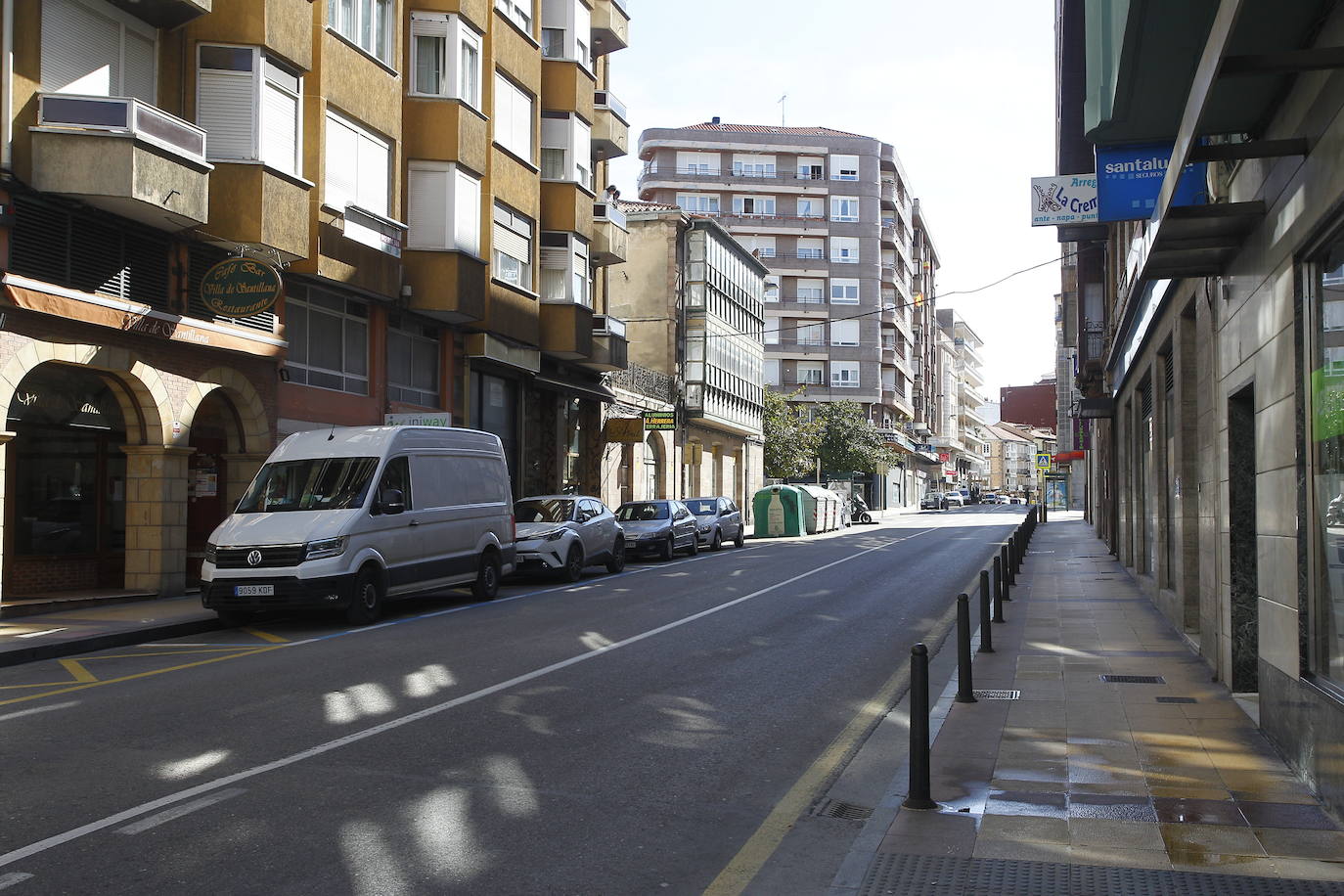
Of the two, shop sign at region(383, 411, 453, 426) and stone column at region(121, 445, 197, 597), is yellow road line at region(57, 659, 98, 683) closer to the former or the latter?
stone column at region(121, 445, 197, 597)

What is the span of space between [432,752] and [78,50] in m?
12.5

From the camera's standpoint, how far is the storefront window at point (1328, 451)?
5668 mm

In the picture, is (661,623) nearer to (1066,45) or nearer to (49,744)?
(49,744)

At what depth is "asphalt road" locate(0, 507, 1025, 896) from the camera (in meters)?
4.98

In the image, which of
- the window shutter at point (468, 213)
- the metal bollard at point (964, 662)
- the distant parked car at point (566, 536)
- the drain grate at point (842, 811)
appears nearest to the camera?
the drain grate at point (842, 811)

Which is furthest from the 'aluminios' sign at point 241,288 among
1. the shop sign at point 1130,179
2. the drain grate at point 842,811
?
the drain grate at point 842,811

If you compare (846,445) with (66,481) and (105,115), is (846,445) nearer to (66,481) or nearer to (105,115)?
(66,481)

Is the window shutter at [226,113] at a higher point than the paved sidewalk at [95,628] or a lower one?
higher

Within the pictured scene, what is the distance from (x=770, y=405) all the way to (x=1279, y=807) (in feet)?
184

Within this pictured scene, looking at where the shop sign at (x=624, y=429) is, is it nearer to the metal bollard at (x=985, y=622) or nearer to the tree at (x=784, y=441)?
the metal bollard at (x=985, y=622)

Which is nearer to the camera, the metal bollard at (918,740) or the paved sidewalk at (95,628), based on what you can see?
the metal bollard at (918,740)

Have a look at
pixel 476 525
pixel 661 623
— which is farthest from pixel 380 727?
pixel 476 525

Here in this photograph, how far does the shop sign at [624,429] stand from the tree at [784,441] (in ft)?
84.5

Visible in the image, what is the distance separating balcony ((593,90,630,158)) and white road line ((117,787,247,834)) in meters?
28.6
